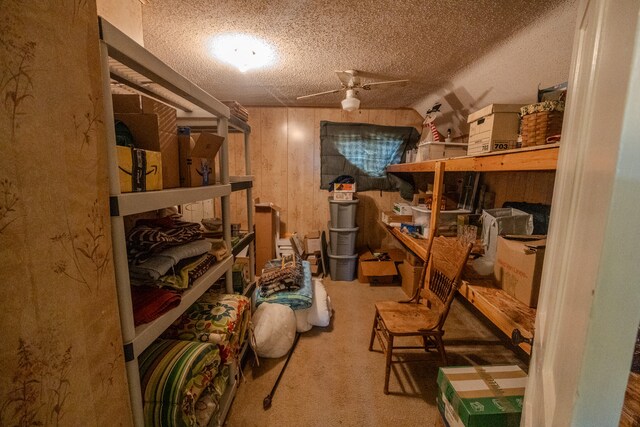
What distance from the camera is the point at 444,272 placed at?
165cm

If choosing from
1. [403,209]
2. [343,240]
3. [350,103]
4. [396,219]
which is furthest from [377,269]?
[350,103]

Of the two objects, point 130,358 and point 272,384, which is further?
point 272,384

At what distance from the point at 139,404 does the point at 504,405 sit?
135 centimetres

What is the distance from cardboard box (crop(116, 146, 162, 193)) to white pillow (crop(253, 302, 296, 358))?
1.31m

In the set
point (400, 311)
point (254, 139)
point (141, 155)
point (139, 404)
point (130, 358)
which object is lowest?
point (400, 311)

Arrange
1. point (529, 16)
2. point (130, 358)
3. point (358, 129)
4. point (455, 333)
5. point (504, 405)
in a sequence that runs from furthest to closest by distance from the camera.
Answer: point (358, 129) < point (455, 333) < point (529, 16) < point (504, 405) < point (130, 358)

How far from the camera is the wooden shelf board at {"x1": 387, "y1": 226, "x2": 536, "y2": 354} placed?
3.49 ft

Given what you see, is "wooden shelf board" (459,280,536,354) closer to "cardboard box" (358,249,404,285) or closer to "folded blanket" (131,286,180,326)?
"folded blanket" (131,286,180,326)

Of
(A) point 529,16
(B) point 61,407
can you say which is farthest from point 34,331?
(A) point 529,16

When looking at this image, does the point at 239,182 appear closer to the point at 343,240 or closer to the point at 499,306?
the point at 499,306

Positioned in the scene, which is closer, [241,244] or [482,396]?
[482,396]

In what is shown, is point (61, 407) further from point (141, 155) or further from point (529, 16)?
point (529, 16)

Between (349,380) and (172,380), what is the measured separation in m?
1.22

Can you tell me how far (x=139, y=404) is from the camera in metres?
0.80
